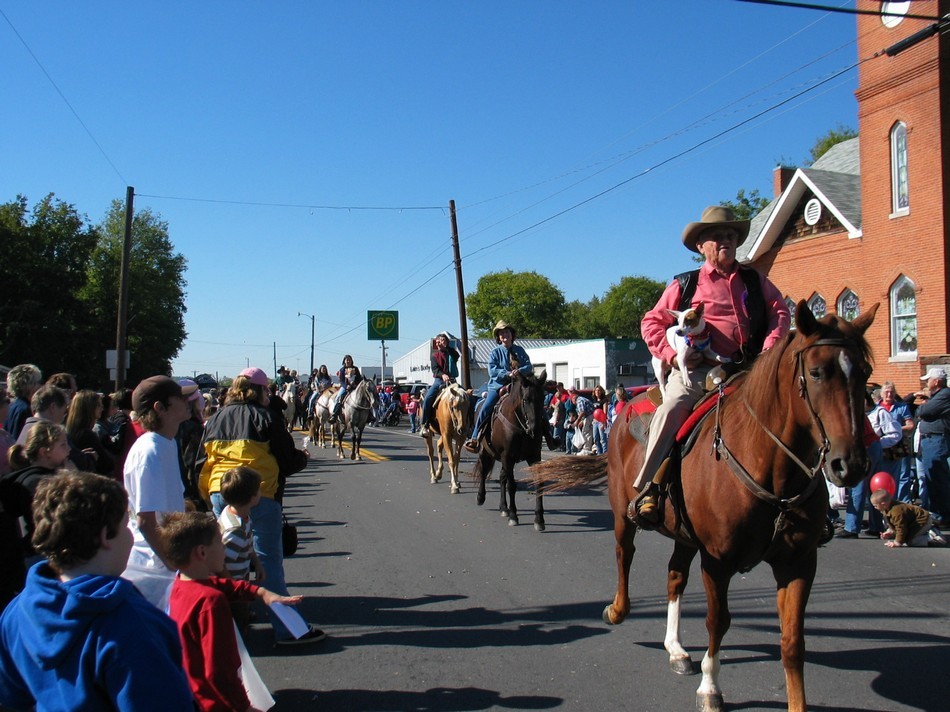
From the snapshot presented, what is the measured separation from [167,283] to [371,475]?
61.3 metres

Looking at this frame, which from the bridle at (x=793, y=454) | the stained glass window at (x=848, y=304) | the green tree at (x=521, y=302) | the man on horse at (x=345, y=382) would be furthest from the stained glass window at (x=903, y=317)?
the green tree at (x=521, y=302)

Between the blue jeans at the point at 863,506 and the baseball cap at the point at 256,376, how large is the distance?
7.50 metres

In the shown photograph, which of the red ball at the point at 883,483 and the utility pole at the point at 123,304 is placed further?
the utility pole at the point at 123,304

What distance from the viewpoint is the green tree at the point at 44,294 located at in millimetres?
40188

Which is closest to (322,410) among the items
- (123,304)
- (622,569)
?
(123,304)

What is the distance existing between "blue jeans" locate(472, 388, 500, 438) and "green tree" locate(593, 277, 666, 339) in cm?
9278

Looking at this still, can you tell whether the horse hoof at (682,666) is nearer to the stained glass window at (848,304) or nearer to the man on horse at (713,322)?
the man on horse at (713,322)

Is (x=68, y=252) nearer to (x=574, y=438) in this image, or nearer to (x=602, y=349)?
(x=602, y=349)

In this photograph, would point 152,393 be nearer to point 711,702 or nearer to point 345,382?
point 711,702

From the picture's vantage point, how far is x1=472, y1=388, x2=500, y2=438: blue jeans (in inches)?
496

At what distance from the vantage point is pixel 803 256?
A: 25.2 m

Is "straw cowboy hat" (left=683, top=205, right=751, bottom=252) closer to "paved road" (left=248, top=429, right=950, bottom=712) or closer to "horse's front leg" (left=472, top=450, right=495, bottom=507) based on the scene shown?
"paved road" (left=248, top=429, right=950, bottom=712)

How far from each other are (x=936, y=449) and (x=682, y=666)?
276 inches

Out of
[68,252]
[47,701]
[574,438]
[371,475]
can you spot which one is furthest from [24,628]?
[68,252]
